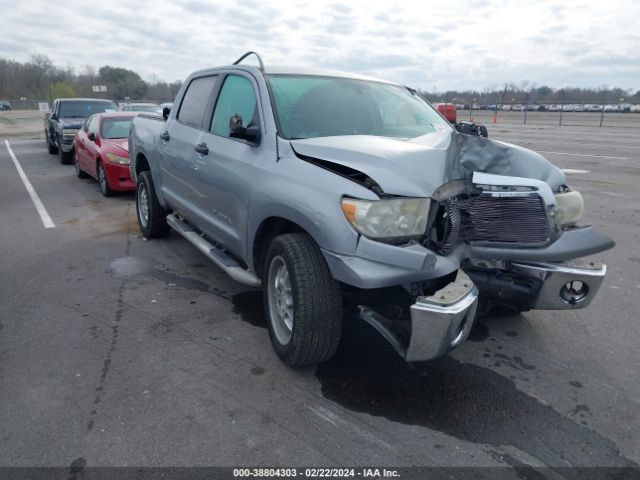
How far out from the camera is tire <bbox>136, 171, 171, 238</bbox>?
6.17 meters

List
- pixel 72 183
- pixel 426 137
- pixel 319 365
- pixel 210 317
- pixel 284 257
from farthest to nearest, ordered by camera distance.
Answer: pixel 72 183, pixel 210 317, pixel 426 137, pixel 319 365, pixel 284 257

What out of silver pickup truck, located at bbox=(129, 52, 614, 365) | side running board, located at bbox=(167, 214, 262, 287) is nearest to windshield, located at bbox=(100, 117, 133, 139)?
side running board, located at bbox=(167, 214, 262, 287)

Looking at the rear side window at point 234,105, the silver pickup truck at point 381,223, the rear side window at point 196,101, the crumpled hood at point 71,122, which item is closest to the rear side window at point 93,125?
the crumpled hood at point 71,122

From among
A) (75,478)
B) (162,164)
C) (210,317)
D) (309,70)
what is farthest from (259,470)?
(162,164)

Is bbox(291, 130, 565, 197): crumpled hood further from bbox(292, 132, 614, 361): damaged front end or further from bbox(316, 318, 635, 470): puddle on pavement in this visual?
bbox(316, 318, 635, 470): puddle on pavement

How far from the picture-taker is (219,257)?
4328 millimetres

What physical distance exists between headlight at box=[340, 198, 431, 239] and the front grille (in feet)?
0.90

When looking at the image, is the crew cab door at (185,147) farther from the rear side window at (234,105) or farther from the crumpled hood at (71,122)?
the crumpled hood at (71,122)

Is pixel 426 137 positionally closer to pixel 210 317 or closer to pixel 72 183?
pixel 210 317

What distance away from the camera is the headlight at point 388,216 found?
9.21 feet

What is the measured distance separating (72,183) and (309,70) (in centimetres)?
879

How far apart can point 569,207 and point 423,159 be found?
1141 millimetres

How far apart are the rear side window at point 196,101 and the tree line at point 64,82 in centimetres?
6778

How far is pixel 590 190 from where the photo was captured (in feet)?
31.7
